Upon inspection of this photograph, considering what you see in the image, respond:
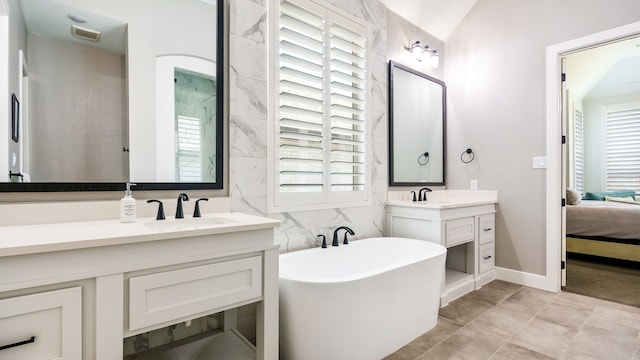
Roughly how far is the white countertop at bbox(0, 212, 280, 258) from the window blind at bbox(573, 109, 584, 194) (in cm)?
654

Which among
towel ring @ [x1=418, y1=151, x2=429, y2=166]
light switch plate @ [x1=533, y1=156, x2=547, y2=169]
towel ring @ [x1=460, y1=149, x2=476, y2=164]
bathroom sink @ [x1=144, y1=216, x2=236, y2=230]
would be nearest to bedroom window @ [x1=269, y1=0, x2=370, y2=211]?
bathroom sink @ [x1=144, y1=216, x2=236, y2=230]

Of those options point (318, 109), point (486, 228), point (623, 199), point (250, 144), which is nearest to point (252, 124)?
point (250, 144)

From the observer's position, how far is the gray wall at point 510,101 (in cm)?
295

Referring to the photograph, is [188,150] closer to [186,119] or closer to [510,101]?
[186,119]

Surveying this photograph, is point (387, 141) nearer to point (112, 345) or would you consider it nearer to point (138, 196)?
point (138, 196)

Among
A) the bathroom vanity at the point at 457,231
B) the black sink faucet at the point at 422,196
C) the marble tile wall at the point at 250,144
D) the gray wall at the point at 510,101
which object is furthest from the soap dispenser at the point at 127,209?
the gray wall at the point at 510,101

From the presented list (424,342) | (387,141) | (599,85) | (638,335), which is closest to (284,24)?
(387,141)

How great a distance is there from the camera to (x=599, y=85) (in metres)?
5.67

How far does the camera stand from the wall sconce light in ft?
10.7

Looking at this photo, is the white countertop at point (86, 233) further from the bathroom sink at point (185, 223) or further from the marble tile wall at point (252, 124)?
the marble tile wall at point (252, 124)

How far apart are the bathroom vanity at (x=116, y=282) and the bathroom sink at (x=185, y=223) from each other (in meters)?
0.03

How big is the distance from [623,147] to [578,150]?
71cm

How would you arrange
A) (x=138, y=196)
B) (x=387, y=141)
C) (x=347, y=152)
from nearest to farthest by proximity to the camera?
(x=138, y=196)
(x=347, y=152)
(x=387, y=141)

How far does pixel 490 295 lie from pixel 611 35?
95.2 inches
